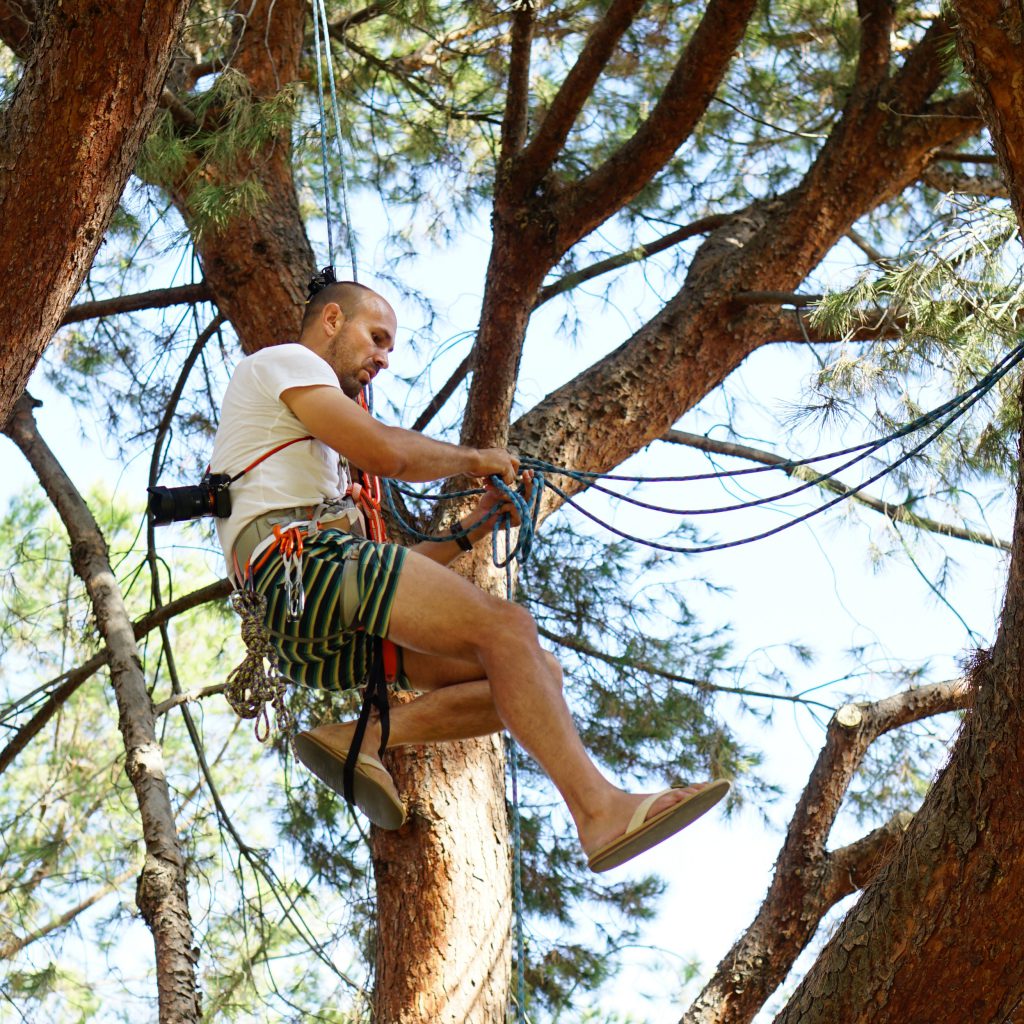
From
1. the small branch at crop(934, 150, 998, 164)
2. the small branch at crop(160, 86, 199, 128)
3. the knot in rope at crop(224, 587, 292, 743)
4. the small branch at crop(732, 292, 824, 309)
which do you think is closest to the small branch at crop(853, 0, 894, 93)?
the small branch at crop(934, 150, 998, 164)

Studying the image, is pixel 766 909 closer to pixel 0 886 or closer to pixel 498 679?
pixel 498 679

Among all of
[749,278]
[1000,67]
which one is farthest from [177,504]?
[749,278]

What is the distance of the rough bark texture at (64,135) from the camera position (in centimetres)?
257

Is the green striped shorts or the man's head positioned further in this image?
the man's head

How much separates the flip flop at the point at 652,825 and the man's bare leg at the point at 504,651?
4.3 inches

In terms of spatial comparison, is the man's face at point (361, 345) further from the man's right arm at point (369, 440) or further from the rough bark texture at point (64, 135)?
the rough bark texture at point (64, 135)

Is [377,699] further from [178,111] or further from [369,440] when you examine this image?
[178,111]

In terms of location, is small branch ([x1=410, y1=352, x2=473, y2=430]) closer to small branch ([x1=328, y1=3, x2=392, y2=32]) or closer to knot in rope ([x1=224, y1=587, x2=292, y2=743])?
small branch ([x1=328, y1=3, x2=392, y2=32])

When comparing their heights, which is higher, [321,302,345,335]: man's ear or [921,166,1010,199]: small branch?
[921,166,1010,199]: small branch

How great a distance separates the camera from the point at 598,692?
5.10 meters

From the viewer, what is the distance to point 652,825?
236 cm

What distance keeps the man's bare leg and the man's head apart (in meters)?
0.58

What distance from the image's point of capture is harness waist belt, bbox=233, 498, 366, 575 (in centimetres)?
278

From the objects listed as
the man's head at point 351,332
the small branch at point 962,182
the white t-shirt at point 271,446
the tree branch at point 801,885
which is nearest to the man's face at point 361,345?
the man's head at point 351,332
